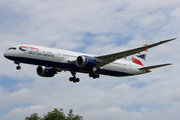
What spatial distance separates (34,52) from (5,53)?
4027 millimetres

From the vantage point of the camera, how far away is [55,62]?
4144cm

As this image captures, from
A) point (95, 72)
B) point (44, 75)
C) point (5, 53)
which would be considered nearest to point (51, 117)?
point (44, 75)

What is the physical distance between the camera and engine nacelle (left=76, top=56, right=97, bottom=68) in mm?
41591

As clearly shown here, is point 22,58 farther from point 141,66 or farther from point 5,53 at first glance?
point 141,66

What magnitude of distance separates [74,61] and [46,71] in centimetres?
808

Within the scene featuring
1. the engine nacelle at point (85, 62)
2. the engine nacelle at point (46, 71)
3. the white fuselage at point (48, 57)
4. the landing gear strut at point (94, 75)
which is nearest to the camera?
the white fuselage at point (48, 57)

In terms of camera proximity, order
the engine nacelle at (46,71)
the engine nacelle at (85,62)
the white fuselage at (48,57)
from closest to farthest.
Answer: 1. the white fuselage at (48,57)
2. the engine nacelle at (85,62)
3. the engine nacelle at (46,71)

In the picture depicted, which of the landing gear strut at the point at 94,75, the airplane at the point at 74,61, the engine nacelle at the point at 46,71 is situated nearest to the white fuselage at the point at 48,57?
the airplane at the point at 74,61

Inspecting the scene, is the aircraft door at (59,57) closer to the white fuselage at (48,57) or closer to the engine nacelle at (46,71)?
the white fuselage at (48,57)

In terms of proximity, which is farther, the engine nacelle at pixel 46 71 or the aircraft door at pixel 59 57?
the engine nacelle at pixel 46 71

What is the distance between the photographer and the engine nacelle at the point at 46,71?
4859 cm

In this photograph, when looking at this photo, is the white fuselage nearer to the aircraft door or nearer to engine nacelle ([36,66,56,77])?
the aircraft door

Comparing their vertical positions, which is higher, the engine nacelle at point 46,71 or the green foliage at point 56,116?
the engine nacelle at point 46,71

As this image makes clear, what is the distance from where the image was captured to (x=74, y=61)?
4250 centimetres
